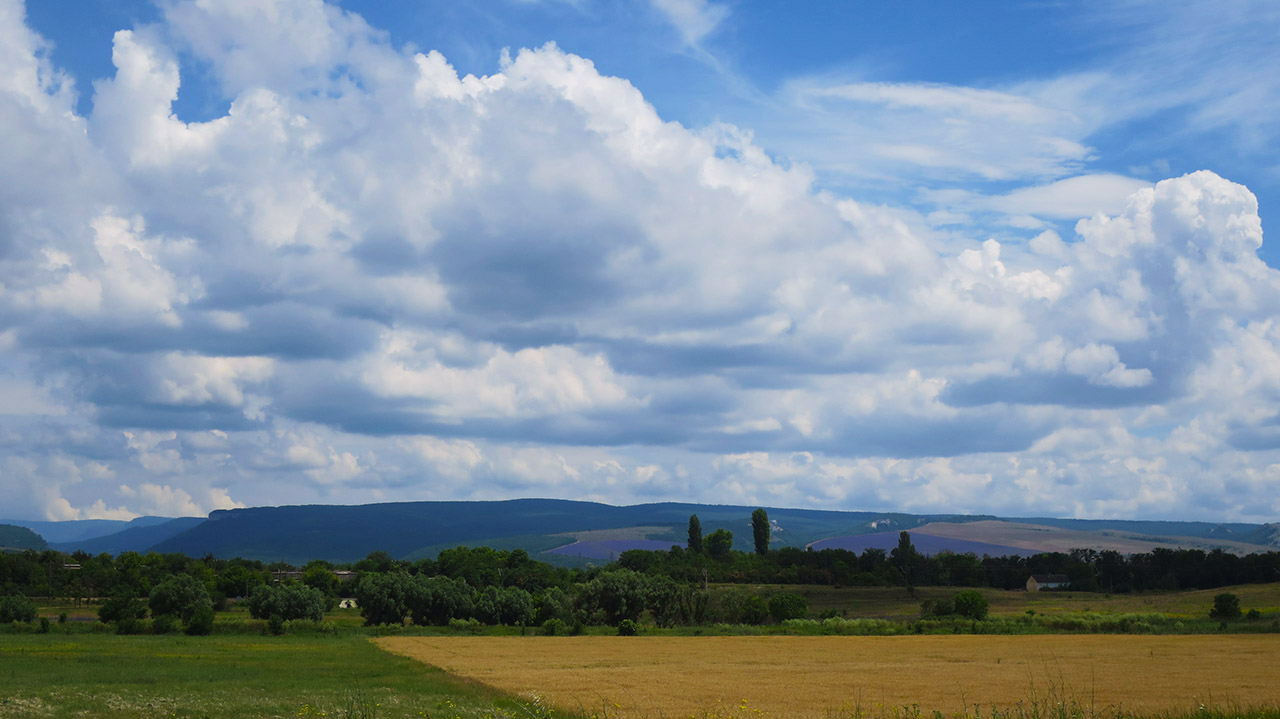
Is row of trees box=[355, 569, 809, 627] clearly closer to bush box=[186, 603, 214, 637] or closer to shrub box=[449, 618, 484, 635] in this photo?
shrub box=[449, 618, 484, 635]

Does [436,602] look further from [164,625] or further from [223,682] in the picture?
[223,682]

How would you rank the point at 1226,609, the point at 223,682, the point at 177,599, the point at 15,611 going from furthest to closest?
the point at 1226,609
the point at 177,599
the point at 15,611
the point at 223,682

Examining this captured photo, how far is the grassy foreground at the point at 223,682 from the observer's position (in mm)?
39969

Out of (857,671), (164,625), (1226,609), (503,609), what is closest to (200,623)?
(164,625)

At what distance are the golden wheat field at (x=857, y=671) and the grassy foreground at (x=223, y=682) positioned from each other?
15.2ft

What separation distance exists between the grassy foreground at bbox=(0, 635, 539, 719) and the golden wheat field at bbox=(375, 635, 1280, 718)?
182 inches

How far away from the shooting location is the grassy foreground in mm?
39969

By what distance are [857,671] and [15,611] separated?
9809 cm

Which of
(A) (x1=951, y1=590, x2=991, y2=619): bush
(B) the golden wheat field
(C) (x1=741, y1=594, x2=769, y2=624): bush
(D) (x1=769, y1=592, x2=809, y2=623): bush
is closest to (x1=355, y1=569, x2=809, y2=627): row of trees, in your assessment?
(C) (x1=741, y1=594, x2=769, y2=624): bush

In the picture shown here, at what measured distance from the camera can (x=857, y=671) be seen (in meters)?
68.5

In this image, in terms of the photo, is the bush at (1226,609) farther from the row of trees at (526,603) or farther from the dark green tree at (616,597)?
the dark green tree at (616,597)

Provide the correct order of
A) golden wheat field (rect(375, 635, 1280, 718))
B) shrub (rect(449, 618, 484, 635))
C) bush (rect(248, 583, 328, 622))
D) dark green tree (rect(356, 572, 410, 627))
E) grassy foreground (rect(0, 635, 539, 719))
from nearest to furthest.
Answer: grassy foreground (rect(0, 635, 539, 719)), golden wheat field (rect(375, 635, 1280, 718)), bush (rect(248, 583, 328, 622)), shrub (rect(449, 618, 484, 635)), dark green tree (rect(356, 572, 410, 627))

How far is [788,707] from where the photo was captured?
47.0m

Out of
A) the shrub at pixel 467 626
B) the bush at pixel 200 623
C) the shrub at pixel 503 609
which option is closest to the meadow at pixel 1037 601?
the shrub at pixel 503 609
